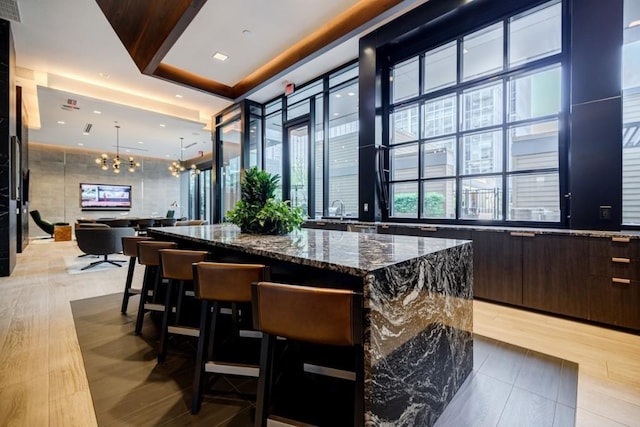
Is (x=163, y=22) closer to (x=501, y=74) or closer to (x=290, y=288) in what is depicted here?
(x=290, y=288)

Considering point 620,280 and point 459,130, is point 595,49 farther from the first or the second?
point 620,280

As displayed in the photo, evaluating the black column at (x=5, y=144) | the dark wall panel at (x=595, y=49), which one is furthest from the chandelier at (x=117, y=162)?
the dark wall panel at (x=595, y=49)

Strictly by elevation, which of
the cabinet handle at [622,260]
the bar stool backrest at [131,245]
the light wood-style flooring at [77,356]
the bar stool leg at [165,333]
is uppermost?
the bar stool backrest at [131,245]

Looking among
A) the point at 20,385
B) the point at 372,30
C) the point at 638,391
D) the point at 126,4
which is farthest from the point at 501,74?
the point at 20,385

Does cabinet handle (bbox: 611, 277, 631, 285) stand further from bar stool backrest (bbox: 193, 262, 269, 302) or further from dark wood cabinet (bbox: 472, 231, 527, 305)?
bar stool backrest (bbox: 193, 262, 269, 302)

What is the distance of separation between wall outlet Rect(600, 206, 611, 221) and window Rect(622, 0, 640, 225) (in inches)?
8.6

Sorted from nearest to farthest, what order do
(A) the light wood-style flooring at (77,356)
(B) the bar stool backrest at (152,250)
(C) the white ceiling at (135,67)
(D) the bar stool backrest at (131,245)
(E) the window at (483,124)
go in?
(A) the light wood-style flooring at (77,356)
(B) the bar stool backrest at (152,250)
(D) the bar stool backrest at (131,245)
(E) the window at (483,124)
(C) the white ceiling at (135,67)

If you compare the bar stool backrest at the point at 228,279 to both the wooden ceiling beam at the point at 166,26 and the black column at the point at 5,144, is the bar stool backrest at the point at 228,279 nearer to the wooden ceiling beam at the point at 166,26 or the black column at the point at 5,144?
the wooden ceiling beam at the point at 166,26

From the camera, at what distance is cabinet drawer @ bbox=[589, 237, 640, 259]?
2504mm

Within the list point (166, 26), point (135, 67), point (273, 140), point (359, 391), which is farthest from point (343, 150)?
point (359, 391)

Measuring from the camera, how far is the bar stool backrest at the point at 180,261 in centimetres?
193

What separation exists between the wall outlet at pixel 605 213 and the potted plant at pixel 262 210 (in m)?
2.89

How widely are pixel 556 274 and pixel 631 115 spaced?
5.71 ft

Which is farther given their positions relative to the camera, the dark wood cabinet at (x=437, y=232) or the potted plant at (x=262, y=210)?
the dark wood cabinet at (x=437, y=232)
